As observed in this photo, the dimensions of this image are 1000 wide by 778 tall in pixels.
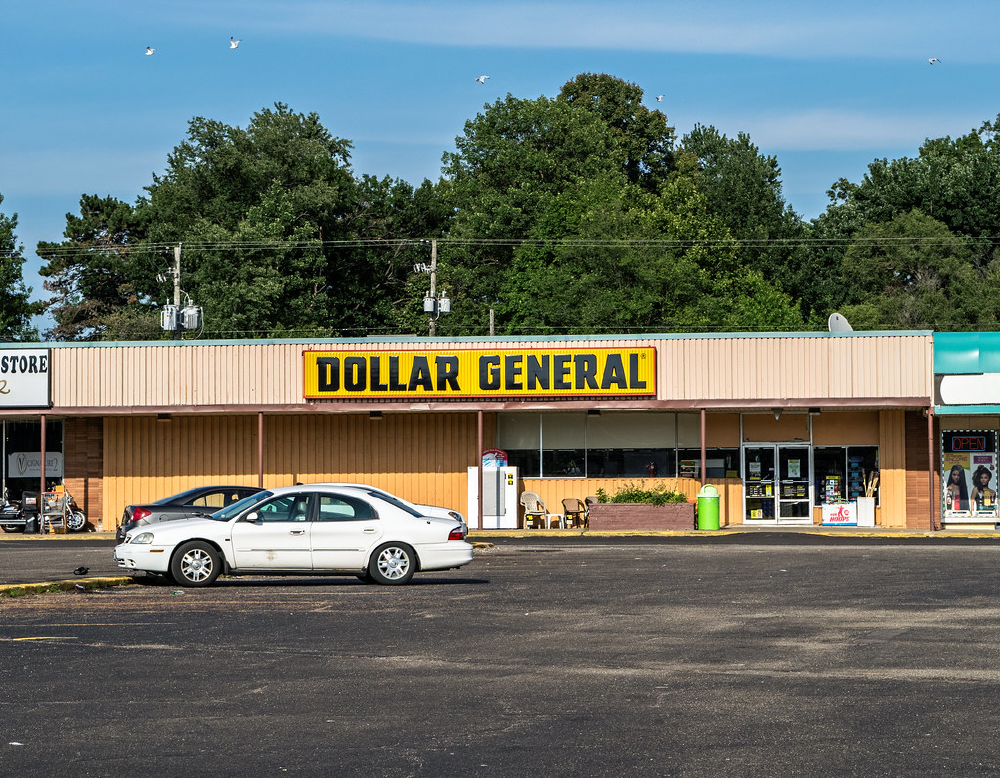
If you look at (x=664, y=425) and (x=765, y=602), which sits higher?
(x=664, y=425)

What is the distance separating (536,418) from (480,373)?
2.67 metres

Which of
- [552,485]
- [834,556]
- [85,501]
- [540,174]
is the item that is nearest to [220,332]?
[540,174]

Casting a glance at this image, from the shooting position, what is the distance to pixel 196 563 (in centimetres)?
1948

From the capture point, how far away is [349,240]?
70.3m

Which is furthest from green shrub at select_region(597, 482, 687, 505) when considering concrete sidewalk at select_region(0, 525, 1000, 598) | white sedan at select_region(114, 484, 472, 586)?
white sedan at select_region(114, 484, 472, 586)

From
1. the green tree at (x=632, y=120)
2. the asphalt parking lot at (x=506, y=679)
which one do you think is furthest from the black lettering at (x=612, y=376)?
the green tree at (x=632, y=120)

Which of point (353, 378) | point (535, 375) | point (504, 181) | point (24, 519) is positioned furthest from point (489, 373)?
point (504, 181)

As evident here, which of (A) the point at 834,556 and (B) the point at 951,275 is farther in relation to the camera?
(B) the point at 951,275

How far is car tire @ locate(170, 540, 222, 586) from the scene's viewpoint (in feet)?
63.8

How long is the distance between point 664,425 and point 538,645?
82.5 ft

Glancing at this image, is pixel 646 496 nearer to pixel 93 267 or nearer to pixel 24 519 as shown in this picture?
pixel 24 519

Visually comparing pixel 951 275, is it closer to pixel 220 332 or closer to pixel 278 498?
pixel 220 332

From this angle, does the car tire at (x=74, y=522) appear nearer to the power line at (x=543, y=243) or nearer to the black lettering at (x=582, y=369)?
the black lettering at (x=582, y=369)

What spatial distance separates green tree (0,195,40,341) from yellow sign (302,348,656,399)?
41802mm
